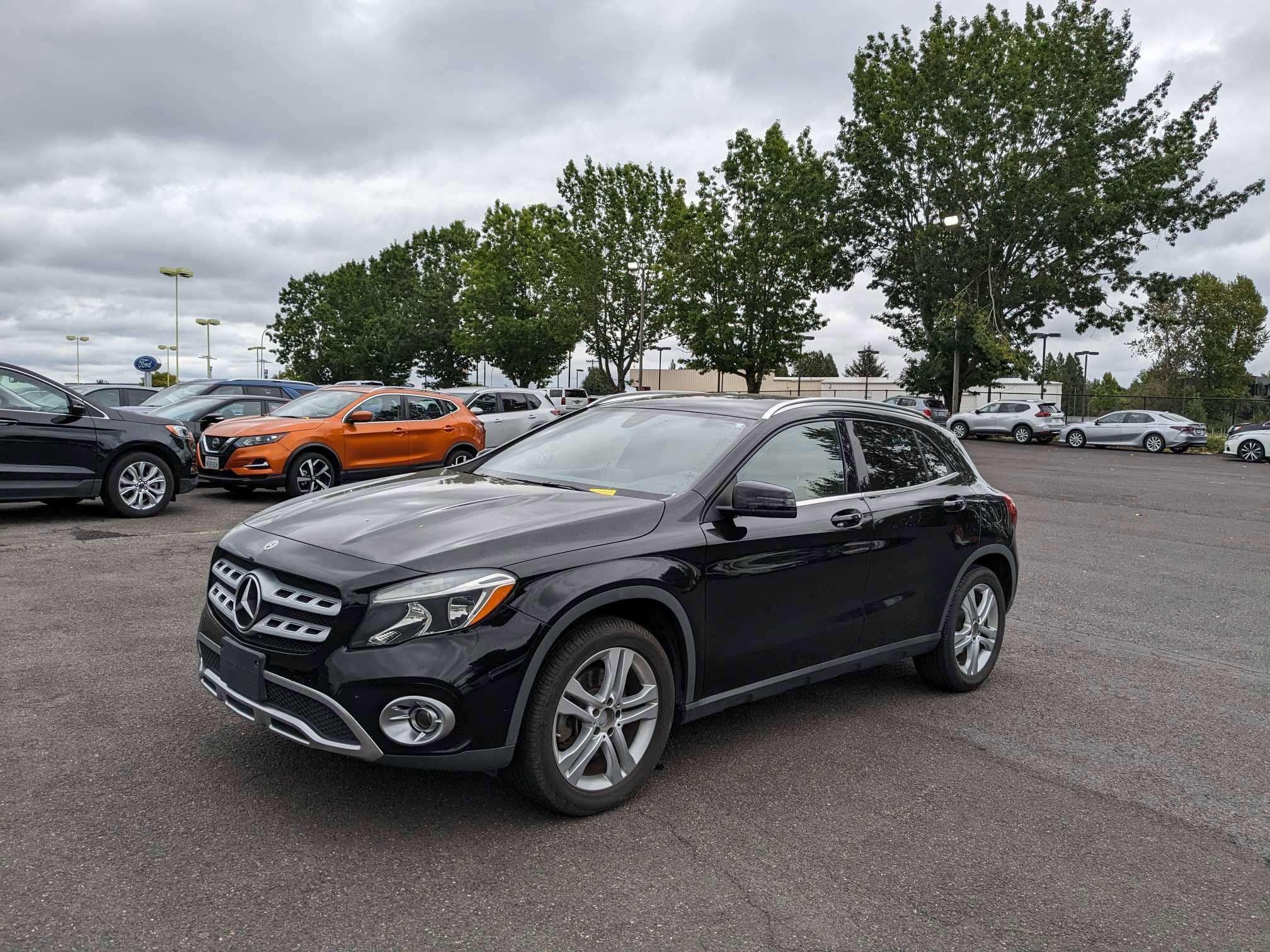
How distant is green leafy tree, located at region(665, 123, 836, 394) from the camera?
144 ft

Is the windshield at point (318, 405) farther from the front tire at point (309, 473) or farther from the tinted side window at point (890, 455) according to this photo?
the tinted side window at point (890, 455)

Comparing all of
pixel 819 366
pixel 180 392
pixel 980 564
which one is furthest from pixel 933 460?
pixel 819 366

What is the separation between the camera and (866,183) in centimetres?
4094

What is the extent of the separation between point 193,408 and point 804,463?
45.5 ft

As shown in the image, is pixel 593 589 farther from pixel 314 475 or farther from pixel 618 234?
pixel 618 234

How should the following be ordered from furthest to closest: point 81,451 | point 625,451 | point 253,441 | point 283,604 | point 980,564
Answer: point 253,441, point 81,451, point 980,564, point 625,451, point 283,604

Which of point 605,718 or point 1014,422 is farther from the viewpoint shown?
point 1014,422

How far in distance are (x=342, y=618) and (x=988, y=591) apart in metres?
3.73

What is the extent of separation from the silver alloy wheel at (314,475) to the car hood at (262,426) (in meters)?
0.44

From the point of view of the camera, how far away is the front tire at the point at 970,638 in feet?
17.0

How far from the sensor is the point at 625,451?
4.61 m

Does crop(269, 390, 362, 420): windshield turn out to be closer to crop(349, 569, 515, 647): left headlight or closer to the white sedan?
crop(349, 569, 515, 647): left headlight

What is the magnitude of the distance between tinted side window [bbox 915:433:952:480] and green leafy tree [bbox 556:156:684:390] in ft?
138

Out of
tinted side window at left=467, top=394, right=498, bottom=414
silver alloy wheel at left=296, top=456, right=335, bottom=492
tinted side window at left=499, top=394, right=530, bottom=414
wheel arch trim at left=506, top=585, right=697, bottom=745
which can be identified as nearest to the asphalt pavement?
wheel arch trim at left=506, top=585, right=697, bottom=745
